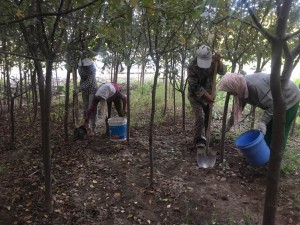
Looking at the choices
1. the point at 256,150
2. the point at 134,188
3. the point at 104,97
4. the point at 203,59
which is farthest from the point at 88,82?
the point at 256,150

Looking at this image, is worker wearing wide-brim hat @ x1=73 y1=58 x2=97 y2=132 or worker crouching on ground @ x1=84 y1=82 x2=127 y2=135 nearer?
worker crouching on ground @ x1=84 y1=82 x2=127 y2=135

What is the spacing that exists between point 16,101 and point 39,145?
20.4 feet

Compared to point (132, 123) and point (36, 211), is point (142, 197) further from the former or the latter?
point (132, 123)

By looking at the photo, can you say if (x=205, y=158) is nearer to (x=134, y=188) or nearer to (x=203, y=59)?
(x=134, y=188)

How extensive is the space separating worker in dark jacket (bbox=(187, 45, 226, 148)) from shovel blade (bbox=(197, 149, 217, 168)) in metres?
0.16

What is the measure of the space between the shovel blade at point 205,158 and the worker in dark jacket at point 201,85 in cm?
16

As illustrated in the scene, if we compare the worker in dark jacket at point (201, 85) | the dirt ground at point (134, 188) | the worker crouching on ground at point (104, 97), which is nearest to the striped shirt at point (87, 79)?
the worker crouching on ground at point (104, 97)

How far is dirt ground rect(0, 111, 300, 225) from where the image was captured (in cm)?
333

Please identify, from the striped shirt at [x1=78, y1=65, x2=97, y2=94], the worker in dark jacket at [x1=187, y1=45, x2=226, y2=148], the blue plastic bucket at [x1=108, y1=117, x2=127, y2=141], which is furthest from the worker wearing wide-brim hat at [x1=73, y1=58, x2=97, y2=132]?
the worker in dark jacket at [x1=187, y1=45, x2=226, y2=148]

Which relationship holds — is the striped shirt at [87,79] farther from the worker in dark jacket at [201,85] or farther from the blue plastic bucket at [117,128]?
the worker in dark jacket at [201,85]

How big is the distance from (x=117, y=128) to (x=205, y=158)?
172cm

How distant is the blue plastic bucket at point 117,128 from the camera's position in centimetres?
548

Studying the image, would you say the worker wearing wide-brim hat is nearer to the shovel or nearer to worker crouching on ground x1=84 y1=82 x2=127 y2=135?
worker crouching on ground x1=84 y1=82 x2=127 y2=135

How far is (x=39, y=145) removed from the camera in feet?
17.9
